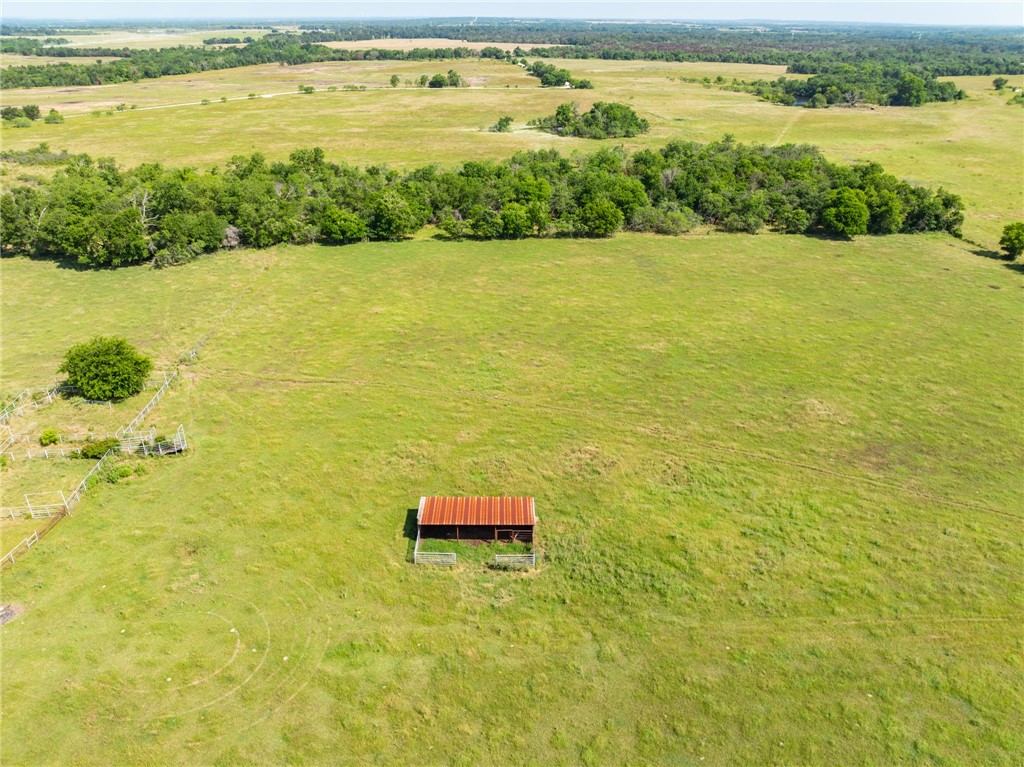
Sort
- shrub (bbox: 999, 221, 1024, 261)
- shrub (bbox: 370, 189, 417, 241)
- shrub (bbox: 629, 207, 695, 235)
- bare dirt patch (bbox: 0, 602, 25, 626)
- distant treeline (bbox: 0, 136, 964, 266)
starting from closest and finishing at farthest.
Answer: bare dirt patch (bbox: 0, 602, 25, 626) < shrub (bbox: 999, 221, 1024, 261) < distant treeline (bbox: 0, 136, 964, 266) < shrub (bbox: 370, 189, 417, 241) < shrub (bbox: 629, 207, 695, 235)

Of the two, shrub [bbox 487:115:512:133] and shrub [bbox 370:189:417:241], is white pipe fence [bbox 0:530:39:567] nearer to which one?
shrub [bbox 370:189:417:241]

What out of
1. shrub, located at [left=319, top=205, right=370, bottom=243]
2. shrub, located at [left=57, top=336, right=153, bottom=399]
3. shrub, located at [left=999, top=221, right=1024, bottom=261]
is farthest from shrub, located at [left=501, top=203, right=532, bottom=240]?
shrub, located at [left=999, top=221, right=1024, bottom=261]

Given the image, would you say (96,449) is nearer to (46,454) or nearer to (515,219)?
(46,454)

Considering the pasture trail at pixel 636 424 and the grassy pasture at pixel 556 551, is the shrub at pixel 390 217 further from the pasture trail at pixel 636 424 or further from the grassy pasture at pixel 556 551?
the pasture trail at pixel 636 424

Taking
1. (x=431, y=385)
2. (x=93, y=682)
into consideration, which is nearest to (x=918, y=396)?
(x=431, y=385)

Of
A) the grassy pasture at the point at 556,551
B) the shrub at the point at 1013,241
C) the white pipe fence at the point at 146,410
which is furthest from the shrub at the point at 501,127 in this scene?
the white pipe fence at the point at 146,410

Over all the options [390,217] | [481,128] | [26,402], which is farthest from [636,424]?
[481,128]
